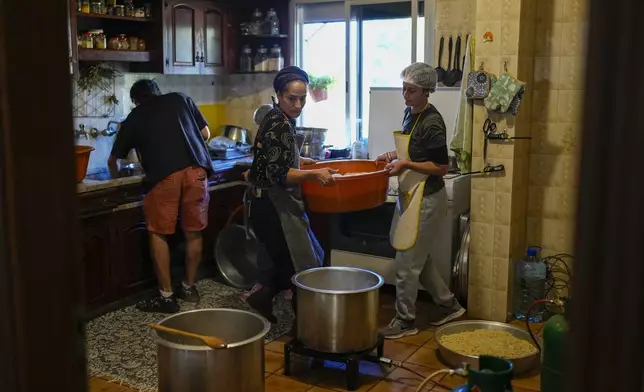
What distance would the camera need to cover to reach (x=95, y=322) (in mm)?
3906

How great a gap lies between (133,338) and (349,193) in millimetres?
1365

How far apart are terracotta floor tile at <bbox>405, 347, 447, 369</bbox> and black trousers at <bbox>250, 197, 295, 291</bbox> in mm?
753

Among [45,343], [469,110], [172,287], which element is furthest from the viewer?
[172,287]

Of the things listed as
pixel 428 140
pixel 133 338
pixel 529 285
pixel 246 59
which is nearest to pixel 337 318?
pixel 428 140

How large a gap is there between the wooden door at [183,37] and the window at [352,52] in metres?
0.80

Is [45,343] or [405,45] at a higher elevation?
[405,45]

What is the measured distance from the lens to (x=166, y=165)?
158 inches

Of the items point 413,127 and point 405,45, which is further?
point 405,45

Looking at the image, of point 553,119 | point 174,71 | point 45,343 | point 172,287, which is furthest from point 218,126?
point 45,343

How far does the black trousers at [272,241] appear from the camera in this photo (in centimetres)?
358

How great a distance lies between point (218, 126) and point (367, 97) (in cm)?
119

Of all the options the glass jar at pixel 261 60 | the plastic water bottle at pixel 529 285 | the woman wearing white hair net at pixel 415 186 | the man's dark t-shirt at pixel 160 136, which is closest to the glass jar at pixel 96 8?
the man's dark t-shirt at pixel 160 136

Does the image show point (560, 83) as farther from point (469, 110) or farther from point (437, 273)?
point (437, 273)

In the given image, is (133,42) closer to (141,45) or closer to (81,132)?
(141,45)
